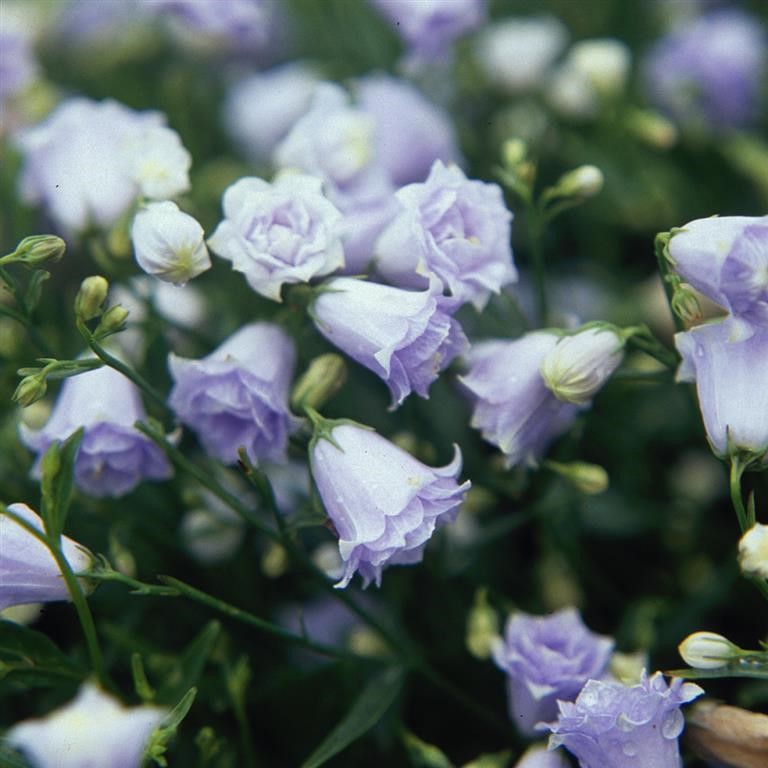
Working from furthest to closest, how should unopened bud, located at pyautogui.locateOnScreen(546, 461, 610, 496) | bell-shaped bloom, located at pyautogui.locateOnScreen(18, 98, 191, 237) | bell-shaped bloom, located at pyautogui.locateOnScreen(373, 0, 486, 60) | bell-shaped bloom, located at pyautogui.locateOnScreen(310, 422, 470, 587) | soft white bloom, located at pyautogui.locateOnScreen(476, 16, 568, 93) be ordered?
soft white bloom, located at pyautogui.locateOnScreen(476, 16, 568, 93) → bell-shaped bloom, located at pyautogui.locateOnScreen(373, 0, 486, 60) → bell-shaped bloom, located at pyautogui.locateOnScreen(18, 98, 191, 237) → unopened bud, located at pyautogui.locateOnScreen(546, 461, 610, 496) → bell-shaped bloom, located at pyautogui.locateOnScreen(310, 422, 470, 587)

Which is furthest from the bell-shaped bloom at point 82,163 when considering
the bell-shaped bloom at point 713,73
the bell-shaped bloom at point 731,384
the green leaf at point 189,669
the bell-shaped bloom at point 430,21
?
the bell-shaped bloom at point 713,73

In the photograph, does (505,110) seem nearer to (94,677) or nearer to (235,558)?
(235,558)

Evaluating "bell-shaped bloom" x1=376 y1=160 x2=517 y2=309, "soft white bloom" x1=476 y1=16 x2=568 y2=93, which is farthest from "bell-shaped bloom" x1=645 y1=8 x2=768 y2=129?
"bell-shaped bloom" x1=376 y1=160 x2=517 y2=309

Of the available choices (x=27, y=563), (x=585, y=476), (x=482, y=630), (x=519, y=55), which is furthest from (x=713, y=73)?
(x=27, y=563)

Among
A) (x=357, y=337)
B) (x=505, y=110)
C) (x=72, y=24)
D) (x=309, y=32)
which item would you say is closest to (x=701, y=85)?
(x=505, y=110)

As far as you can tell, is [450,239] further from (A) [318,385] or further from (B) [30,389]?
(B) [30,389]

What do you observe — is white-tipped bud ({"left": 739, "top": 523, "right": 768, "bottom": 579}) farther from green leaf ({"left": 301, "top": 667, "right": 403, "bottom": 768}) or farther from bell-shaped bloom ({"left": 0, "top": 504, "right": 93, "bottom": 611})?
bell-shaped bloom ({"left": 0, "top": 504, "right": 93, "bottom": 611})

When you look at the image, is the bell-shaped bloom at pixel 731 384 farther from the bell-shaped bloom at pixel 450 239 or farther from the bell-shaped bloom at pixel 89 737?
the bell-shaped bloom at pixel 89 737
